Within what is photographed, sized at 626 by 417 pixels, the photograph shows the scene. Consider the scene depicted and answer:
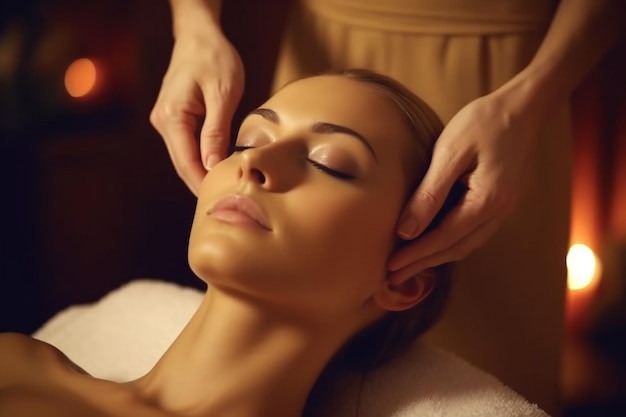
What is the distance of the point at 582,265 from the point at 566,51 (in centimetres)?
112

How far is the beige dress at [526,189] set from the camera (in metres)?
1.22

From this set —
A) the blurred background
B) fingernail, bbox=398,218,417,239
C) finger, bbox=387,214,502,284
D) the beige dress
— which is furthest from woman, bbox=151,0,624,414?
the blurred background

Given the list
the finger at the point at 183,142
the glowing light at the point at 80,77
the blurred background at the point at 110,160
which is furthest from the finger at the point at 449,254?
the glowing light at the point at 80,77

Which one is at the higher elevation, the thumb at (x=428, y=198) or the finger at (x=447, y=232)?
the thumb at (x=428, y=198)

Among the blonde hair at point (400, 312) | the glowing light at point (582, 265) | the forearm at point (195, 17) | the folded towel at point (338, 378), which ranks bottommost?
the glowing light at point (582, 265)

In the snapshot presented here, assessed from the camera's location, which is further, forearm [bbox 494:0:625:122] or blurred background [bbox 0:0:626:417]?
blurred background [bbox 0:0:626:417]

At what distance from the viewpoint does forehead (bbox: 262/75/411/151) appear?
958 mm

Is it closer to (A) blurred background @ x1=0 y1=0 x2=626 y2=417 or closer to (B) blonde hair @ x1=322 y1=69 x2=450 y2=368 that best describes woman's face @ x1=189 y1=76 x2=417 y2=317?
(B) blonde hair @ x1=322 y1=69 x2=450 y2=368

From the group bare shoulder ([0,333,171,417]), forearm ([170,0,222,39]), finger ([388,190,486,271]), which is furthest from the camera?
forearm ([170,0,222,39])

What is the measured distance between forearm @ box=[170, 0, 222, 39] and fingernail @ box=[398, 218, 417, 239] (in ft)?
1.51

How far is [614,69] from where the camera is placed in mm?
1979

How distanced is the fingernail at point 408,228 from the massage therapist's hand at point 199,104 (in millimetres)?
288

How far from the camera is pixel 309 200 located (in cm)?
88

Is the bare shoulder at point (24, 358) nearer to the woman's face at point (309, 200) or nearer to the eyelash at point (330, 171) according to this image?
the woman's face at point (309, 200)
